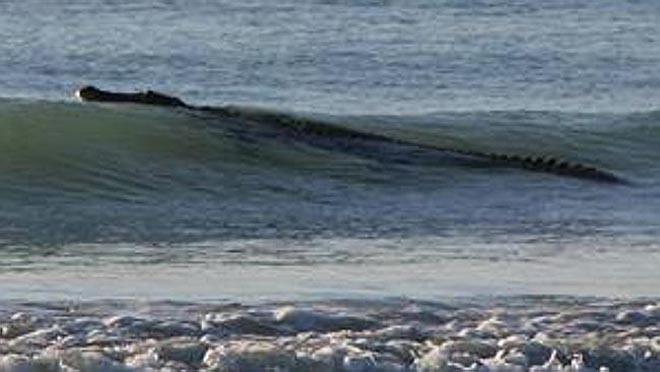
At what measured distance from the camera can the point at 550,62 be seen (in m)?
25.8

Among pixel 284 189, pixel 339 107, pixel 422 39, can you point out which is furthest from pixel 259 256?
pixel 422 39

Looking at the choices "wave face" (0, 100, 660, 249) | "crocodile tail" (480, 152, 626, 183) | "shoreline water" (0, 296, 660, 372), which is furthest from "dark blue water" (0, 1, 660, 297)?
"shoreline water" (0, 296, 660, 372)

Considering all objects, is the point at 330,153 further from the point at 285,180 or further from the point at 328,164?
the point at 285,180

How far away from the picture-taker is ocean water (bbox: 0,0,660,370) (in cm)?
1084

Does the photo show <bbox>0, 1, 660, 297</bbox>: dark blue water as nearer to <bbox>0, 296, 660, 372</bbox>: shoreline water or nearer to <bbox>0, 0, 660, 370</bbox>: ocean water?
<bbox>0, 0, 660, 370</bbox>: ocean water

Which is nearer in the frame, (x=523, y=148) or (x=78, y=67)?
(x=523, y=148)

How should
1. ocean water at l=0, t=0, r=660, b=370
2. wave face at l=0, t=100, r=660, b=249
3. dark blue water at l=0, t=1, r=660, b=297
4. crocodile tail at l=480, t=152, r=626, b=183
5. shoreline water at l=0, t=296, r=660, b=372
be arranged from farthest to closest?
crocodile tail at l=480, t=152, r=626, b=183 → wave face at l=0, t=100, r=660, b=249 → dark blue water at l=0, t=1, r=660, b=297 → ocean water at l=0, t=0, r=660, b=370 → shoreline water at l=0, t=296, r=660, b=372

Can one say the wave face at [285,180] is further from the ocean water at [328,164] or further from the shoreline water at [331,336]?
the shoreline water at [331,336]

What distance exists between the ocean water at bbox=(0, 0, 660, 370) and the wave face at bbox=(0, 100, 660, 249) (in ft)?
0.09

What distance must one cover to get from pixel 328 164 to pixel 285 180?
0.60 metres

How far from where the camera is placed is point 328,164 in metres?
16.1

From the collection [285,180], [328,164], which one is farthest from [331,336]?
[328,164]

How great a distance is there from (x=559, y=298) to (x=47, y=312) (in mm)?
2327

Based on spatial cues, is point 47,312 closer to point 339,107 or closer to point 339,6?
Answer: point 339,107
